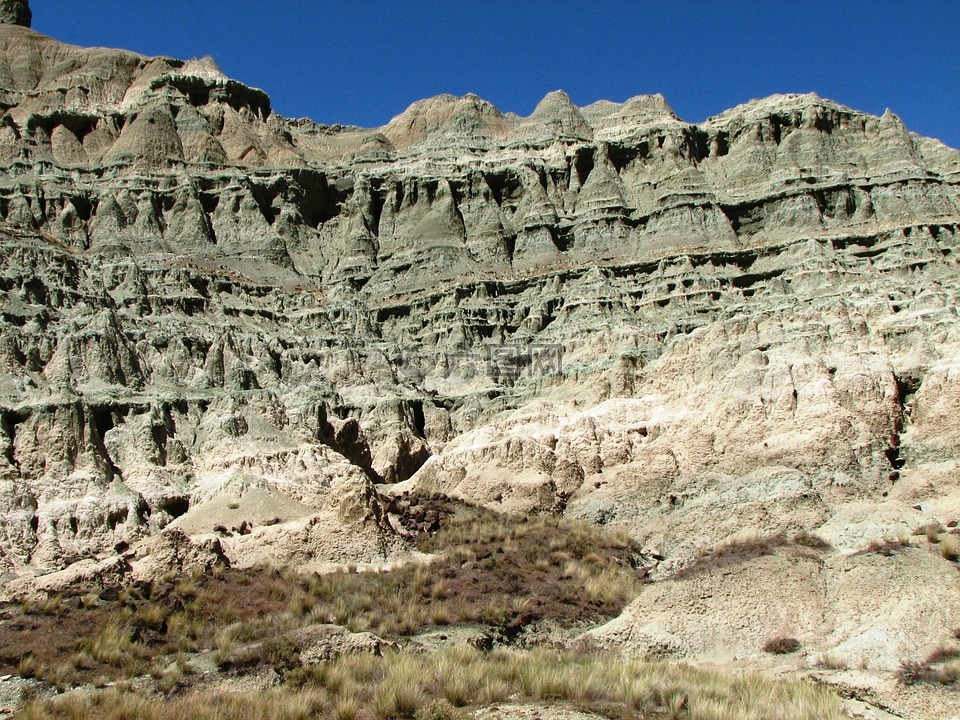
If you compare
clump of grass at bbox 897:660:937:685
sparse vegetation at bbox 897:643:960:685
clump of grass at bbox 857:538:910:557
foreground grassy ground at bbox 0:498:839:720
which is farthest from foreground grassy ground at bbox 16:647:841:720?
clump of grass at bbox 857:538:910:557

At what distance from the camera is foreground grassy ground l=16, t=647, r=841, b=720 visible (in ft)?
39.8

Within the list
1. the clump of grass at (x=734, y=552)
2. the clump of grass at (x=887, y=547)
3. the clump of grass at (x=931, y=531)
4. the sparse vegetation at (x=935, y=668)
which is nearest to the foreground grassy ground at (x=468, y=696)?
the sparse vegetation at (x=935, y=668)

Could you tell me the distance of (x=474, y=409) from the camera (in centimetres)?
4506

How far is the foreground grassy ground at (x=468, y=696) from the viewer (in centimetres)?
1212

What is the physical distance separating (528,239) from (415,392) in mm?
21829

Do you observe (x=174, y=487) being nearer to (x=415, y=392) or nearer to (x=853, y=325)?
(x=415, y=392)

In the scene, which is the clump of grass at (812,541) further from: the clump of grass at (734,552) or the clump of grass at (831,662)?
the clump of grass at (831,662)

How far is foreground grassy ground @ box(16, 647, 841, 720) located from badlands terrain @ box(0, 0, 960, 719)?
10cm

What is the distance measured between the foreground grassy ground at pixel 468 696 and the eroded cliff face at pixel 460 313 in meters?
8.45

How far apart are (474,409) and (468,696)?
3205 centimetres

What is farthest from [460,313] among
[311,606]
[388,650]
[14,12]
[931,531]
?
[14,12]

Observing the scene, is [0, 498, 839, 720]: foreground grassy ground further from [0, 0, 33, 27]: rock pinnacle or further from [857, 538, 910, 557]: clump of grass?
[0, 0, 33, 27]: rock pinnacle

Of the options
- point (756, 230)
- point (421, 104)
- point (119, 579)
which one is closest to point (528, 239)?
point (756, 230)

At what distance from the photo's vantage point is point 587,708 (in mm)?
12391
